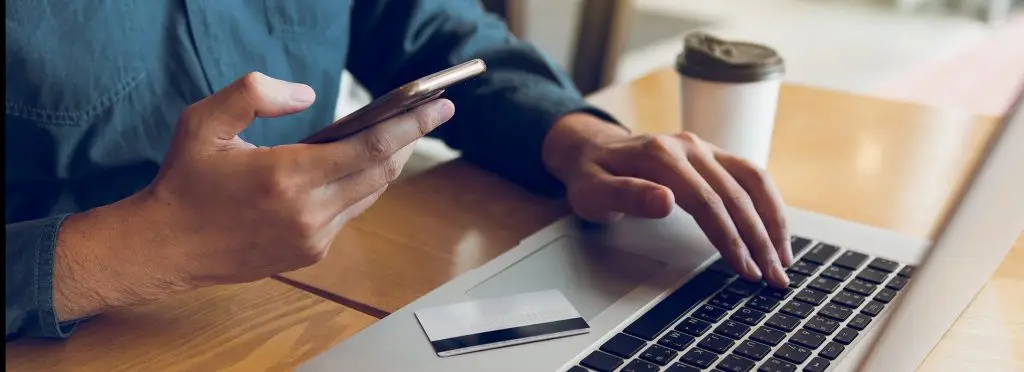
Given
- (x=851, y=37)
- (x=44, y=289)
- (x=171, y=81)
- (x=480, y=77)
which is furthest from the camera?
(x=851, y=37)

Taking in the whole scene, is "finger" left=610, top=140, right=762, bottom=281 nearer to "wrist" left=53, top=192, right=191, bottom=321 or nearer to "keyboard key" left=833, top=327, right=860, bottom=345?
"keyboard key" left=833, top=327, right=860, bottom=345

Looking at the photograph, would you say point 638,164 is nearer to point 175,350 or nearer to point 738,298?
point 738,298

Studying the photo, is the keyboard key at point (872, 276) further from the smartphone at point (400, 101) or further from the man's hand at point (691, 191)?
the smartphone at point (400, 101)

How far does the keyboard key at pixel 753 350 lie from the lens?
59 centimetres

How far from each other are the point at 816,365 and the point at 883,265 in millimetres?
180

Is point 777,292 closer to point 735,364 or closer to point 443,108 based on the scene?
point 735,364

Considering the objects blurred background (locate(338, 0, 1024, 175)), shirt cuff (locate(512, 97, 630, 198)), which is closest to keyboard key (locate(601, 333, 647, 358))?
shirt cuff (locate(512, 97, 630, 198))

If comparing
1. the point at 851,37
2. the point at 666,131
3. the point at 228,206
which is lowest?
the point at 851,37

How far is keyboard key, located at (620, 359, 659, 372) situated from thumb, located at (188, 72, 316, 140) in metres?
0.24

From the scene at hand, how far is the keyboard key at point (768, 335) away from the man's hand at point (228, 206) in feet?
0.75

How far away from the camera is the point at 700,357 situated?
588mm

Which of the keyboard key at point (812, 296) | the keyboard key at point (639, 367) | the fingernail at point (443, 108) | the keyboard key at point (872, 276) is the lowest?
the keyboard key at point (872, 276)

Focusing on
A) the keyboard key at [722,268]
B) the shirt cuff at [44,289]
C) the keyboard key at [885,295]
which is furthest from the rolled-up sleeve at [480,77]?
the shirt cuff at [44,289]

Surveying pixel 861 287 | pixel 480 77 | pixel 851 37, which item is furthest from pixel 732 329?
pixel 851 37
